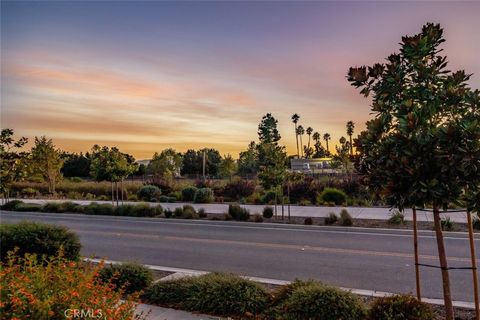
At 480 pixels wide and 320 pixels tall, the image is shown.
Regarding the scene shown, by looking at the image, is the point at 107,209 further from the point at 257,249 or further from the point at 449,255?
the point at 449,255

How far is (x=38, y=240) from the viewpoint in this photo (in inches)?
306

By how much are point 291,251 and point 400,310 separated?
6189mm

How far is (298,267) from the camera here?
9.18 m

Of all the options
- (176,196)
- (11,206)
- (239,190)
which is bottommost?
(11,206)

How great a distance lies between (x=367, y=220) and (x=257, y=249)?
6.54 metres

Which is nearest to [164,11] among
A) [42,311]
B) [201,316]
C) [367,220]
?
[201,316]

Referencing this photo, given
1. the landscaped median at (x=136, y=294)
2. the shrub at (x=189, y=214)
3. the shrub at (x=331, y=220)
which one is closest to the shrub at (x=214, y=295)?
the landscaped median at (x=136, y=294)

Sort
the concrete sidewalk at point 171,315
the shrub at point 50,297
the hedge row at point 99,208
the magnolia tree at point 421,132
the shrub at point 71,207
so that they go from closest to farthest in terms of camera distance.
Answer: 1. the shrub at point 50,297
2. the magnolia tree at point 421,132
3. the concrete sidewalk at point 171,315
4. the hedge row at point 99,208
5. the shrub at point 71,207

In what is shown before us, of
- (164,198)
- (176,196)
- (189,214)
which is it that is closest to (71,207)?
(164,198)

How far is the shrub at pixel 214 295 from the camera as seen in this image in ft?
18.4

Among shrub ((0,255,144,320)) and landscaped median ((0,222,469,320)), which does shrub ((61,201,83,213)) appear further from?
shrub ((0,255,144,320))

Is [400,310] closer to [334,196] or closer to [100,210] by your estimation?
[334,196]

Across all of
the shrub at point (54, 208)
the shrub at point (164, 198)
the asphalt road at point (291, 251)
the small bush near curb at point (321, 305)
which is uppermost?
the shrub at point (164, 198)

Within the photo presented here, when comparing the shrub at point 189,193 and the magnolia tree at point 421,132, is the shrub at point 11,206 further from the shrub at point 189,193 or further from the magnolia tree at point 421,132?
the magnolia tree at point 421,132
